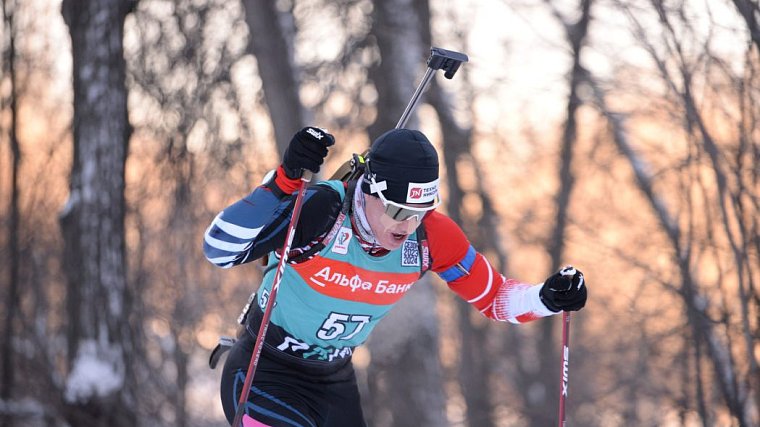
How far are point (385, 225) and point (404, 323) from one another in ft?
15.8

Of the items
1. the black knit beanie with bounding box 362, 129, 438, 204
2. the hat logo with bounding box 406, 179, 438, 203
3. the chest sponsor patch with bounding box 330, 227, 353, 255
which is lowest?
the chest sponsor patch with bounding box 330, 227, 353, 255

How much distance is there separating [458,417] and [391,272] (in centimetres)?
1761

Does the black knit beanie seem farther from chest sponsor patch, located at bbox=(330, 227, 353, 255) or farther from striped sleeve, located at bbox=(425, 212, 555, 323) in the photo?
striped sleeve, located at bbox=(425, 212, 555, 323)

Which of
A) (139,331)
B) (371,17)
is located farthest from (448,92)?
(139,331)

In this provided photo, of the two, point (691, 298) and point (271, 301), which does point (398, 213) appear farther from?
point (691, 298)

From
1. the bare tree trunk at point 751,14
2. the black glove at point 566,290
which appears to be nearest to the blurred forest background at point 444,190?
the bare tree trunk at point 751,14

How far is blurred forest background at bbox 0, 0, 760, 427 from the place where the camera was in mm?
6289

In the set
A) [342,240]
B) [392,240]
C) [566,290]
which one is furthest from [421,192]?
[566,290]

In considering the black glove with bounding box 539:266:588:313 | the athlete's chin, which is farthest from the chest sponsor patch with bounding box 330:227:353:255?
the black glove with bounding box 539:266:588:313

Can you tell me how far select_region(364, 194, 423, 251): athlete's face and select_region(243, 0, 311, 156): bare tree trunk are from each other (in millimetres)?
5310

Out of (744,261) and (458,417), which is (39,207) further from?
(744,261)

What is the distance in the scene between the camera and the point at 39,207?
54.7ft

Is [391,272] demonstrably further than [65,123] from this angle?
No

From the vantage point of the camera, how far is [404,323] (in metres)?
8.12
